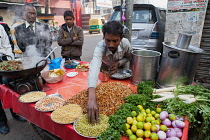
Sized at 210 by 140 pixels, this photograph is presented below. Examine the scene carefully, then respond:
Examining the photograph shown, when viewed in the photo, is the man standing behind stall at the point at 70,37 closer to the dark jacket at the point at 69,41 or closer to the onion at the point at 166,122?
the dark jacket at the point at 69,41

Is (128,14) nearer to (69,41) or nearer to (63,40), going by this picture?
(69,41)

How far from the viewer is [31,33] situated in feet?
10.9

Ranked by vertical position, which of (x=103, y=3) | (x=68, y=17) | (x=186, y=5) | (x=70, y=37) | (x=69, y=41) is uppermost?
(x=103, y=3)

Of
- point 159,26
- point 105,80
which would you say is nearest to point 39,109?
point 105,80

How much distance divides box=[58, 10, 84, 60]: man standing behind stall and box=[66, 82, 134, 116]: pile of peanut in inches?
86.1

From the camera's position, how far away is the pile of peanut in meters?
1.60

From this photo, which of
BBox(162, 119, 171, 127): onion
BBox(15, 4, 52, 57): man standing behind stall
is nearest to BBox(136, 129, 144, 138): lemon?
BBox(162, 119, 171, 127): onion

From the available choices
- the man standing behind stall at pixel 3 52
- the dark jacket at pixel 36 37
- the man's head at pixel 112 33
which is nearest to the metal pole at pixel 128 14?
the man's head at pixel 112 33

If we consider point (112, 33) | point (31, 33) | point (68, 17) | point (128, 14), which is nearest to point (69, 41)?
point (68, 17)

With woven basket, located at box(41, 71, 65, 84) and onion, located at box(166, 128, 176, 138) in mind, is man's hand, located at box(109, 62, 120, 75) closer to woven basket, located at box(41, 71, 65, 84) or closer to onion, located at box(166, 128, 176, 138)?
woven basket, located at box(41, 71, 65, 84)

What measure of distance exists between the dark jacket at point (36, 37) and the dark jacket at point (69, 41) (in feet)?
1.10

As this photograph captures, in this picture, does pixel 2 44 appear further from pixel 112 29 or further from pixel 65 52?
pixel 112 29

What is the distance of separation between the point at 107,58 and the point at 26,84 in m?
1.42

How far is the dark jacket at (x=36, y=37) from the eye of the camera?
3.27 m
